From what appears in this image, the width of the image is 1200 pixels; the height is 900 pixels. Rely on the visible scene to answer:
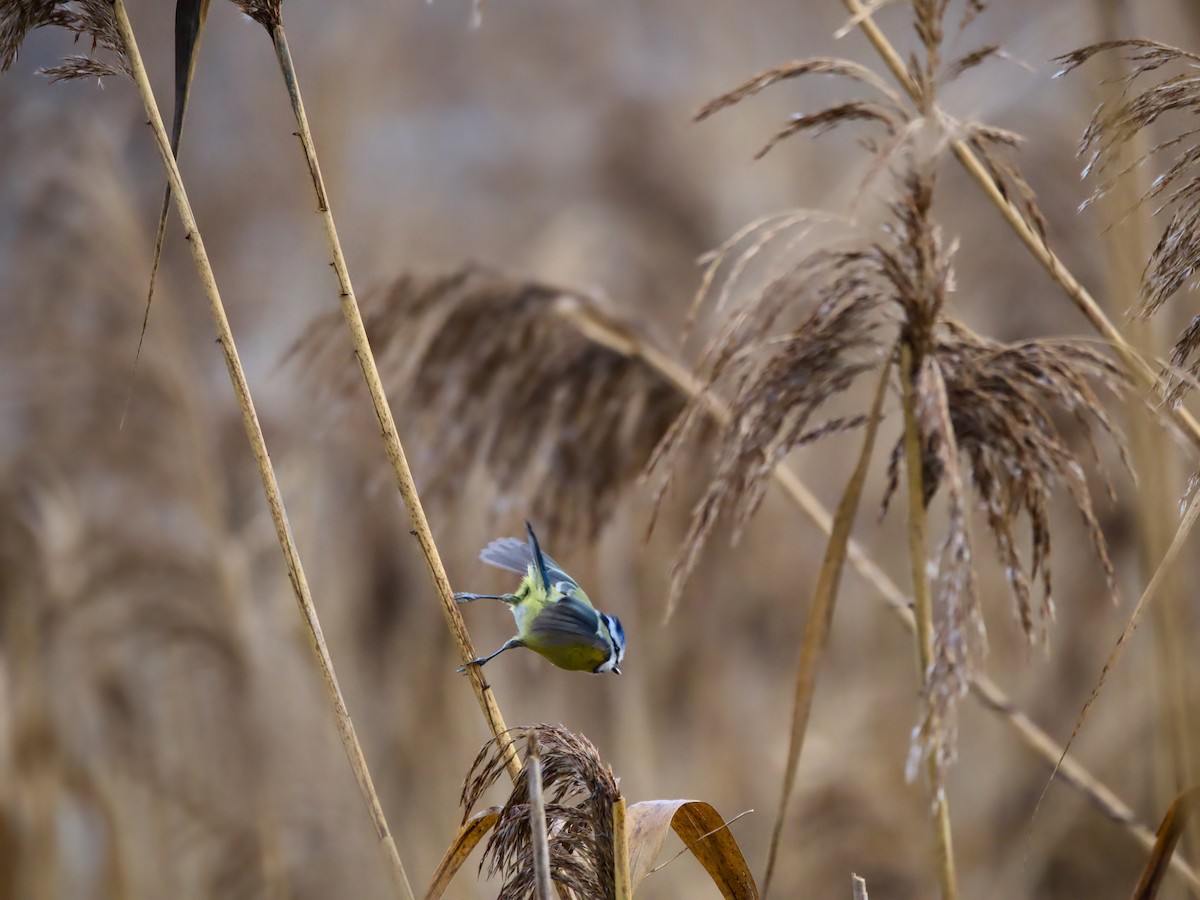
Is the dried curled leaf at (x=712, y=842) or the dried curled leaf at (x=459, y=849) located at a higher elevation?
the dried curled leaf at (x=459, y=849)

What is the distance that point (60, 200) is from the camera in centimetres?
161

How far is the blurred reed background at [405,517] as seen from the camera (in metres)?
1.58

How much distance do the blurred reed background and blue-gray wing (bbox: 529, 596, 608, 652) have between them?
3.47 feet

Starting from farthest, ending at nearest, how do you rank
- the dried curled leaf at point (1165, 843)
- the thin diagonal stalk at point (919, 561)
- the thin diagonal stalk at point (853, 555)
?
the thin diagonal stalk at point (853, 555) → the thin diagonal stalk at point (919, 561) → the dried curled leaf at point (1165, 843)

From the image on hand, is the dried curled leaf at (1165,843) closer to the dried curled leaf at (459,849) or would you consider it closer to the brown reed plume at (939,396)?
the brown reed plume at (939,396)

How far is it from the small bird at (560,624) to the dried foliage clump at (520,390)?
22.9 inches

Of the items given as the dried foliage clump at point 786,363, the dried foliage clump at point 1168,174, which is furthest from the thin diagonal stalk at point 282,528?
the dried foliage clump at point 1168,174

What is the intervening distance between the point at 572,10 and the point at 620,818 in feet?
5.44

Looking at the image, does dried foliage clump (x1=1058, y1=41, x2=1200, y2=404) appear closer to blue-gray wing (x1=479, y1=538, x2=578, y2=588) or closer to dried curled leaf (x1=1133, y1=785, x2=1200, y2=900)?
dried curled leaf (x1=1133, y1=785, x2=1200, y2=900)

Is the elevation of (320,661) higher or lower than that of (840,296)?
lower

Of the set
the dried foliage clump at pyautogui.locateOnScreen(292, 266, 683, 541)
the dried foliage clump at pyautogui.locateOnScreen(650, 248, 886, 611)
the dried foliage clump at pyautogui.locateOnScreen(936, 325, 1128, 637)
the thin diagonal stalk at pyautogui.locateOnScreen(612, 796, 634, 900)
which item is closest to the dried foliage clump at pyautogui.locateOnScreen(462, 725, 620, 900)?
the thin diagonal stalk at pyautogui.locateOnScreen(612, 796, 634, 900)

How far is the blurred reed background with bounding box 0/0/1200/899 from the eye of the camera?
5.19 ft

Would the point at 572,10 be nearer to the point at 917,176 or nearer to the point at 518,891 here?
the point at 917,176

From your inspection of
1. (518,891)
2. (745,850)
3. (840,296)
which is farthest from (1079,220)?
(518,891)
